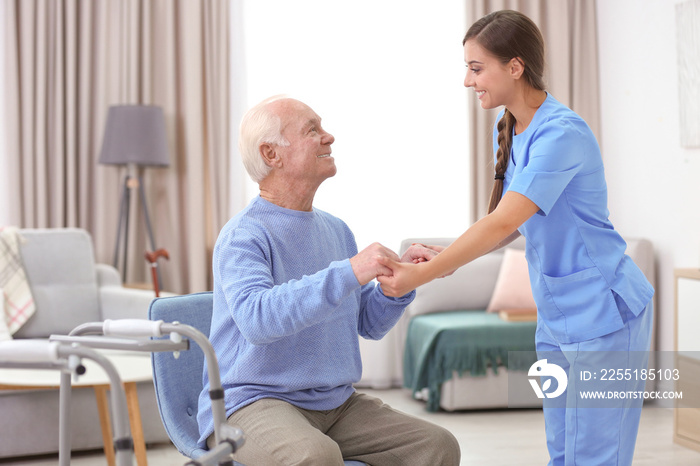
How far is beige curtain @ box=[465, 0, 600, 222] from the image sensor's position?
4.56 metres

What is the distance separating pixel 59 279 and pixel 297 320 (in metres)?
2.57

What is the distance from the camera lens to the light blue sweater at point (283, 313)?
1.43 metres

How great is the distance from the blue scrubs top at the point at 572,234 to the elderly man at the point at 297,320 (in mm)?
297

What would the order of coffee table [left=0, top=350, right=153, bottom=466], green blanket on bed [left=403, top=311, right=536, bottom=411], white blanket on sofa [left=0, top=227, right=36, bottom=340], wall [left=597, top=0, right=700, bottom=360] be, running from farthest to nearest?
wall [left=597, top=0, right=700, bottom=360]
green blanket on bed [left=403, top=311, right=536, bottom=411]
white blanket on sofa [left=0, top=227, right=36, bottom=340]
coffee table [left=0, top=350, right=153, bottom=466]

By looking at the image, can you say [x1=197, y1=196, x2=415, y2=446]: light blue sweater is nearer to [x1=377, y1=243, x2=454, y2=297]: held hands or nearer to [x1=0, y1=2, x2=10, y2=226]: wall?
[x1=377, y1=243, x2=454, y2=297]: held hands

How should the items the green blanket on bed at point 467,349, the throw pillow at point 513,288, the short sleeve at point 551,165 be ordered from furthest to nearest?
the throw pillow at point 513,288, the green blanket on bed at point 467,349, the short sleeve at point 551,165

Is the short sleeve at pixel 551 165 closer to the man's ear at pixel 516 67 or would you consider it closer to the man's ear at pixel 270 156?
the man's ear at pixel 516 67

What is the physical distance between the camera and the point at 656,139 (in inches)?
158

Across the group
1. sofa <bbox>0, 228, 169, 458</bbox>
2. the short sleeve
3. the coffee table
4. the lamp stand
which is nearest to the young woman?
the short sleeve

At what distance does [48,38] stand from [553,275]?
3395mm

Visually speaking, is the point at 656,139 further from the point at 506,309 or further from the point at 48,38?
the point at 48,38

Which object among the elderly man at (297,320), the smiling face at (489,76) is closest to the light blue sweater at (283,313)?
the elderly man at (297,320)

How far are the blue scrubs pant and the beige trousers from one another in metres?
0.26

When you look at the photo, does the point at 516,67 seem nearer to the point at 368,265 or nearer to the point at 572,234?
the point at 572,234
